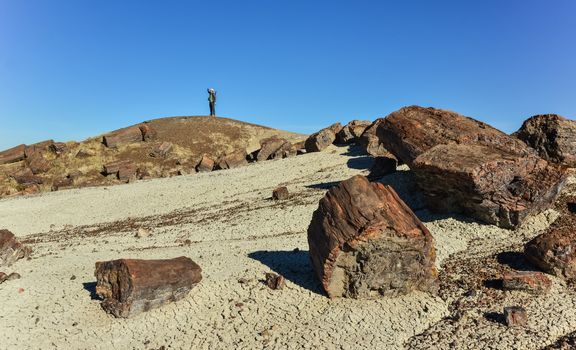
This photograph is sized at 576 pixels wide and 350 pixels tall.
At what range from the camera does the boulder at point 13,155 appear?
132 ft

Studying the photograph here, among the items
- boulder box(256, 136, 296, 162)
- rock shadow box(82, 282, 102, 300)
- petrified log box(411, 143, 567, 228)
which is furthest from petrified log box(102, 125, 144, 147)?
petrified log box(411, 143, 567, 228)

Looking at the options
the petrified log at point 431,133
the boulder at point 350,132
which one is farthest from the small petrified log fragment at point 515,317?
the boulder at point 350,132

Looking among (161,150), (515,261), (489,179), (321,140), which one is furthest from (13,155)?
(515,261)

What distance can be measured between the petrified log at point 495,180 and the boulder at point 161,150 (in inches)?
1312

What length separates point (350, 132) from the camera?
34094 mm

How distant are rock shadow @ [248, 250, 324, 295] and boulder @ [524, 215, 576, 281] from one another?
19.6ft

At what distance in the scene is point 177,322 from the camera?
35.3ft

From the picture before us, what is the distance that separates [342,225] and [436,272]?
298 centimetres

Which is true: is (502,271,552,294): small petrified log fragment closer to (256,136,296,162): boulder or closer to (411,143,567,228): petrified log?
(411,143,567,228): petrified log

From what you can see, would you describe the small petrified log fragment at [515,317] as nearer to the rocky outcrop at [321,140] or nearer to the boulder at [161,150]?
the rocky outcrop at [321,140]

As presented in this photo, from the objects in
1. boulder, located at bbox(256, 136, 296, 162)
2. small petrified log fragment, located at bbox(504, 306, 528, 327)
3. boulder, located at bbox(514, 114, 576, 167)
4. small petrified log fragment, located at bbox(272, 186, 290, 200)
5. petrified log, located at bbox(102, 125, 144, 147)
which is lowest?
small petrified log fragment, located at bbox(504, 306, 528, 327)

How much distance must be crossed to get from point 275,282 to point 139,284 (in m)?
3.50

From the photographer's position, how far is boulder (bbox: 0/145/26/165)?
132ft

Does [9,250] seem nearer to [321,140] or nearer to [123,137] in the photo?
[321,140]
